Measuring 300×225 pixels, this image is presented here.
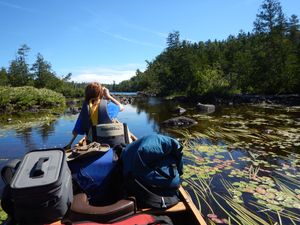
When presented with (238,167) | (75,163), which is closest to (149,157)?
(75,163)

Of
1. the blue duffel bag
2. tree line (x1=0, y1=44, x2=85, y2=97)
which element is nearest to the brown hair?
the blue duffel bag

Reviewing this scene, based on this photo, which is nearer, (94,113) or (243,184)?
(94,113)

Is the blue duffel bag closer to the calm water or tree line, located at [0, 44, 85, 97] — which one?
the calm water

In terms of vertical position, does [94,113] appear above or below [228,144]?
above

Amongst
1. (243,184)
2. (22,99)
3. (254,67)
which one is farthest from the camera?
(254,67)

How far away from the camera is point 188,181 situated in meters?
7.05

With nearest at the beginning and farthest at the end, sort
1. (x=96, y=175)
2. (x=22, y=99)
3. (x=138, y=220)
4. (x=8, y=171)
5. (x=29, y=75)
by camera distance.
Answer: (x=138, y=220) → (x=8, y=171) → (x=96, y=175) → (x=22, y=99) → (x=29, y=75)

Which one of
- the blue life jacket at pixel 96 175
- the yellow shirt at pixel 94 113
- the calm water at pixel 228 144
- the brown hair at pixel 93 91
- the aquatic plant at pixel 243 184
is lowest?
the calm water at pixel 228 144

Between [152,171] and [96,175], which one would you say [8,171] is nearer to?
[96,175]

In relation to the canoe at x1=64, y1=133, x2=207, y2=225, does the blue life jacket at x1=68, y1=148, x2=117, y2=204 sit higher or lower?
higher

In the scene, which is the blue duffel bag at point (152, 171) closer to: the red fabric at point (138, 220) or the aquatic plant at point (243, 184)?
the red fabric at point (138, 220)

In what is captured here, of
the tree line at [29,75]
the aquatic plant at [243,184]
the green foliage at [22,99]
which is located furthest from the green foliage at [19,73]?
the aquatic plant at [243,184]

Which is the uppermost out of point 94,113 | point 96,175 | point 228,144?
point 94,113

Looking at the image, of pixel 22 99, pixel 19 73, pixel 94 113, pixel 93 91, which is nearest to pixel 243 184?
pixel 94 113
